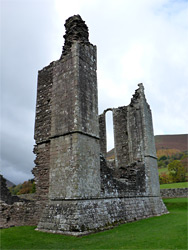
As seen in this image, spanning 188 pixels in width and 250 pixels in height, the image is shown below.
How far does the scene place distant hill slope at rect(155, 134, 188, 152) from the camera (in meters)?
79.7

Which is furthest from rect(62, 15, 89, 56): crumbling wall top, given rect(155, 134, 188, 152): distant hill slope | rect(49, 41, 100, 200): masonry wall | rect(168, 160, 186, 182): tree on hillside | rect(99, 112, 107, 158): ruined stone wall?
rect(155, 134, 188, 152): distant hill slope

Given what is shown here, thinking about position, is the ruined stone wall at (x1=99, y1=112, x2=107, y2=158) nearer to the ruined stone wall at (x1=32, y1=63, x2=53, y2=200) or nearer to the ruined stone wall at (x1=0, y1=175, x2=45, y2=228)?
the ruined stone wall at (x1=32, y1=63, x2=53, y2=200)

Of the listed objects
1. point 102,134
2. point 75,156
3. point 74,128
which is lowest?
point 75,156

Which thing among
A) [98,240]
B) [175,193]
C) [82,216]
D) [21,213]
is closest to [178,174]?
[175,193]

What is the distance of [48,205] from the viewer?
27.5ft

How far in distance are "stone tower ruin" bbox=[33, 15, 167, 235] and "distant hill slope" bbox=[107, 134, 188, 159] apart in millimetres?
64687

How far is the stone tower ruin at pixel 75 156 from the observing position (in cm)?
786

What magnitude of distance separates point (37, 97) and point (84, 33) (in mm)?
3932

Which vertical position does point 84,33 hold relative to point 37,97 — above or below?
above

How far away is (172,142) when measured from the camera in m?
86.1

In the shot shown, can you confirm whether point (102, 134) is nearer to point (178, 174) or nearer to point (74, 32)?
point (74, 32)

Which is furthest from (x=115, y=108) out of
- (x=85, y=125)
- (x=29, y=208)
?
(x=29, y=208)

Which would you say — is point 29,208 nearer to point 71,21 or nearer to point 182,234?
point 182,234

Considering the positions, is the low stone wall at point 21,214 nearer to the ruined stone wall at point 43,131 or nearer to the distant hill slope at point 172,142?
the ruined stone wall at point 43,131
